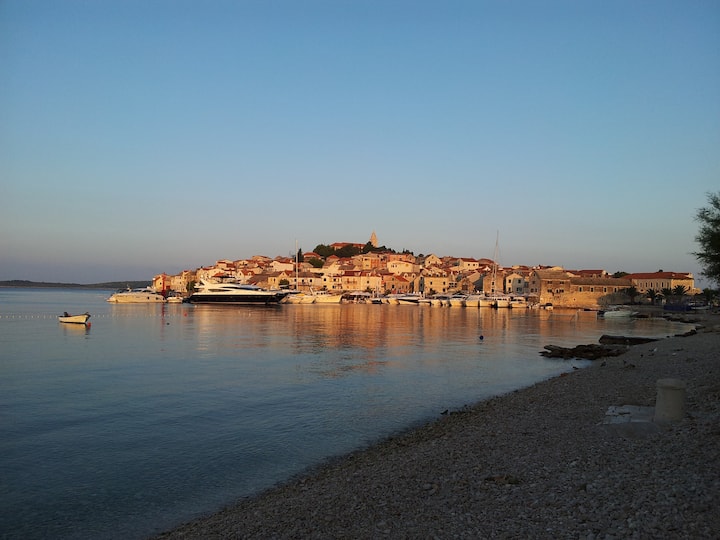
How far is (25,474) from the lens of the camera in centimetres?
1025

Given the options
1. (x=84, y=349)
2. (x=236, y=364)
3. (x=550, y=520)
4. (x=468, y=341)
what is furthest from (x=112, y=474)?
(x=468, y=341)

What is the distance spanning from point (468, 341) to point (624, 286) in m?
76.4

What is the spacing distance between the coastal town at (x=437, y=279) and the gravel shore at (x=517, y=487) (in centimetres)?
8981

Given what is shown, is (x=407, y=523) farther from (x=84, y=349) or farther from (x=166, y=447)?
(x=84, y=349)

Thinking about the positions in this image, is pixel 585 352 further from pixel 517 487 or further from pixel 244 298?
pixel 244 298

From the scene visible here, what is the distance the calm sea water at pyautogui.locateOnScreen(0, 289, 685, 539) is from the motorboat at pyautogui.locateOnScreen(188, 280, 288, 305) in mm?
56734

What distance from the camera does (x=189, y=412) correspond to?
15.4 metres

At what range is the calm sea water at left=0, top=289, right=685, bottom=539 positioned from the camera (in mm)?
9156

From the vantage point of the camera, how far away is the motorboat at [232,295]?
300 feet

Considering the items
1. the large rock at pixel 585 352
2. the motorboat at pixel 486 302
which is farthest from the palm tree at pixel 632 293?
the large rock at pixel 585 352

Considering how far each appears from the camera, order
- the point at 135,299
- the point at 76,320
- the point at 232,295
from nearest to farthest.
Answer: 1. the point at 76,320
2. the point at 232,295
3. the point at 135,299

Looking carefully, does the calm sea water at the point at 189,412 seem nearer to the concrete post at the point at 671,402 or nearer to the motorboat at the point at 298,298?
the concrete post at the point at 671,402

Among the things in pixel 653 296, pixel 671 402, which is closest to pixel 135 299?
pixel 653 296

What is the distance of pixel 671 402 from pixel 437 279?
11746cm
